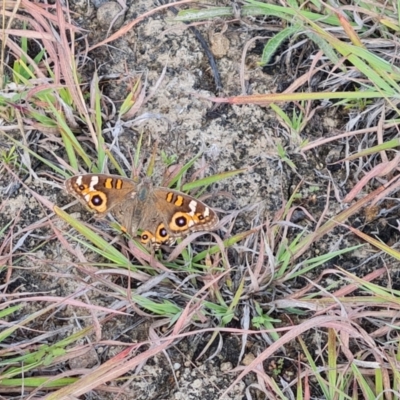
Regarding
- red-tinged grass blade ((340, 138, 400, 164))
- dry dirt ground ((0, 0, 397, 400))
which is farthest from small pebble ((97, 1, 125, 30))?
red-tinged grass blade ((340, 138, 400, 164))

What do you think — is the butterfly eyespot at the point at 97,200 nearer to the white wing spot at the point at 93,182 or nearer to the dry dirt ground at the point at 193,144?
the white wing spot at the point at 93,182

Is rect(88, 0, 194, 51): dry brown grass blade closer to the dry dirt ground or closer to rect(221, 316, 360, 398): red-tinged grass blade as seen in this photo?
the dry dirt ground

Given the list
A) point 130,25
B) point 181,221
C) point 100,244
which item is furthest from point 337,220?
point 130,25

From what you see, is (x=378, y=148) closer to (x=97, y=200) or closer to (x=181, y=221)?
(x=181, y=221)

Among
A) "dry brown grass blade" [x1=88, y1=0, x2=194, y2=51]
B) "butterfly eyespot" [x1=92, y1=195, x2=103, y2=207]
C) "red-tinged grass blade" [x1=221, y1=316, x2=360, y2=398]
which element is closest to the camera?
"red-tinged grass blade" [x1=221, y1=316, x2=360, y2=398]

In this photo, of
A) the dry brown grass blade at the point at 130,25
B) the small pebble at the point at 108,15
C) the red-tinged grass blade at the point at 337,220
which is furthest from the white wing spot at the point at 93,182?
the red-tinged grass blade at the point at 337,220

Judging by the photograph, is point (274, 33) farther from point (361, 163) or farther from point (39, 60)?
point (39, 60)
